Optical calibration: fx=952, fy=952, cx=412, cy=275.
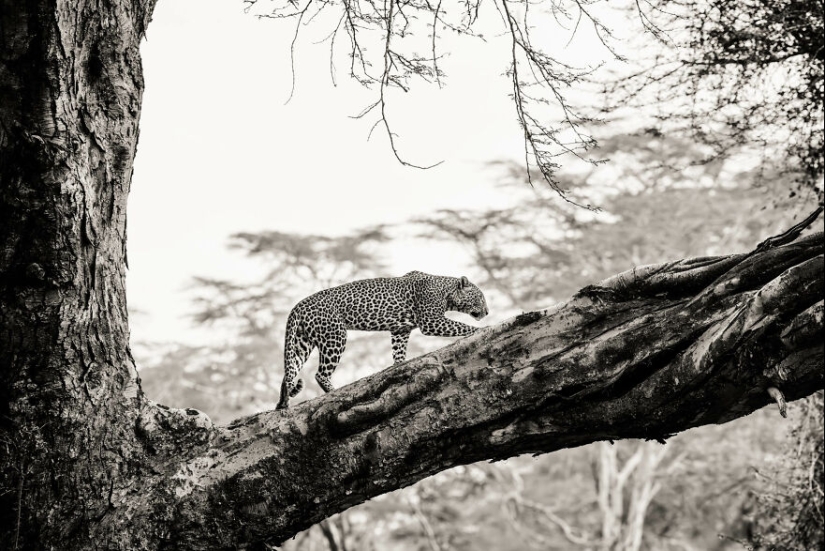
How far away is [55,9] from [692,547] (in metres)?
25.6

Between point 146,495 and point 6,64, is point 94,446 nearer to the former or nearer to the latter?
point 146,495

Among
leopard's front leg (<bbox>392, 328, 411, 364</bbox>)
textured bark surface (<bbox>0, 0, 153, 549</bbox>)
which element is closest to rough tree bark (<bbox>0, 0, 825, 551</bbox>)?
textured bark surface (<bbox>0, 0, 153, 549</bbox>)

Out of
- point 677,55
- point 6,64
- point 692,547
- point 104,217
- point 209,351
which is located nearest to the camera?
point 6,64

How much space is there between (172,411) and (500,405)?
180 cm

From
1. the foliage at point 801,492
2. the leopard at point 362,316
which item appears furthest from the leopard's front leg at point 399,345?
the foliage at point 801,492

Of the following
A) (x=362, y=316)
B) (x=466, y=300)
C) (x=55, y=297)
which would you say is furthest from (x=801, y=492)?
(x=55, y=297)

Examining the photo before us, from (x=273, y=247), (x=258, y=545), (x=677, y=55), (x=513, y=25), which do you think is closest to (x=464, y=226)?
(x=273, y=247)

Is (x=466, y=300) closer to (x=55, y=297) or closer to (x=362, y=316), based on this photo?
(x=362, y=316)

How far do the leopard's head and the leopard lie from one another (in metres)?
0.01

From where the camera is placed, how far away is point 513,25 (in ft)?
19.8

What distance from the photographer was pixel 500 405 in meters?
4.67

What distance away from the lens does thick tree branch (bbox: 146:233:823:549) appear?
4430 mm

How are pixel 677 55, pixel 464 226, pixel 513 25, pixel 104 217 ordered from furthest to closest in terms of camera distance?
pixel 464 226
pixel 677 55
pixel 513 25
pixel 104 217

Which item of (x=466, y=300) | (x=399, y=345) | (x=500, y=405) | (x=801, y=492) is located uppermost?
(x=466, y=300)
